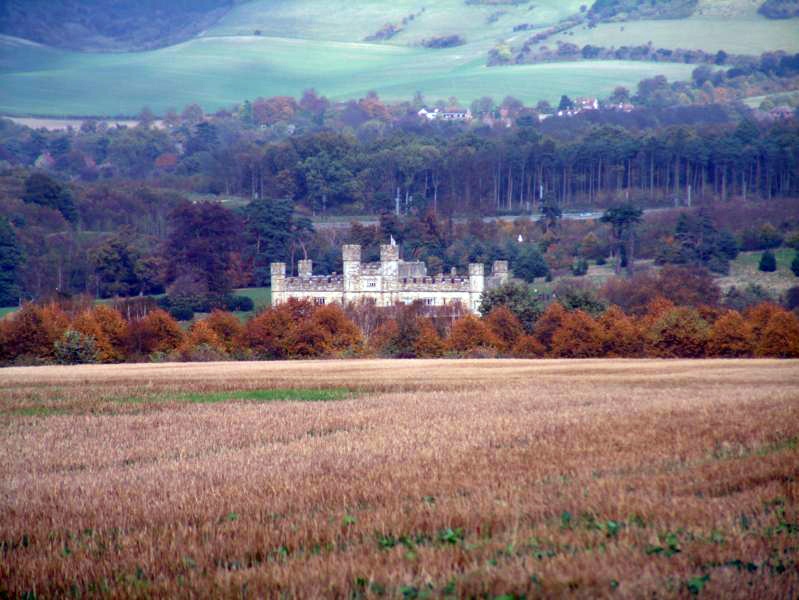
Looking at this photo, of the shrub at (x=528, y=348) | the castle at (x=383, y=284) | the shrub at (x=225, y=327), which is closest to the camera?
the shrub at (x=528, y=348)

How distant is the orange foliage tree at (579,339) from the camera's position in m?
74.5

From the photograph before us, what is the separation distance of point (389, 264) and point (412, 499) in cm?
9915

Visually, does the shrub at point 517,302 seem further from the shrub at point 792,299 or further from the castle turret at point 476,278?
the shrub at point 792,299

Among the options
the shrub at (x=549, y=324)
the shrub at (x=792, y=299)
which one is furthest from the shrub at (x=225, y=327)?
the shrub at (x=792, y=299)

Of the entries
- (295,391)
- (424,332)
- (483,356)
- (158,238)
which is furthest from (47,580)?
(158,238)

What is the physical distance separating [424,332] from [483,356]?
6773mm

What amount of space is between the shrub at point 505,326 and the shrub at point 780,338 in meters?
15.9

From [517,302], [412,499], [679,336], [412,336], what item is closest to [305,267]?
[517,302]

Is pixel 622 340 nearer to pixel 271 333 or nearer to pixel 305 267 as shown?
pixel 271 333

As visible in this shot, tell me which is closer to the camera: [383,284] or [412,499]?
[412,499]

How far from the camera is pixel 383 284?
115 m

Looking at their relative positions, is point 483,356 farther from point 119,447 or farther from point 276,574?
point 276,574

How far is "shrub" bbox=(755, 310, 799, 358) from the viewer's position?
2724 inches

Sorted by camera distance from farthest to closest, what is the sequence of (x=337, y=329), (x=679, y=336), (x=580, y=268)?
(x=580, y=268), (x=337, y=329), (x=679, y=336)
